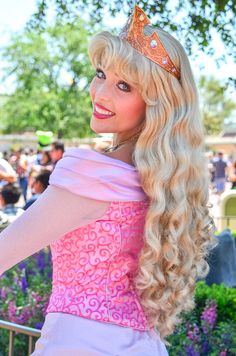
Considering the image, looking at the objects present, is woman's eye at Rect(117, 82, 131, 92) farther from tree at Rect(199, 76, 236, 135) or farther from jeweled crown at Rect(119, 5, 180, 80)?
tree at Rect(199, 76, 236, 135)

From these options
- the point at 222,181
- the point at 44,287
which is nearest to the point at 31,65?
the point at 222,181

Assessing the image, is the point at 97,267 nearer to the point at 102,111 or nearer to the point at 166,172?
the point at 166,172

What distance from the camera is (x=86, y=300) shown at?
1.61 metres

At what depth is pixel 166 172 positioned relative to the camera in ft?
5.40

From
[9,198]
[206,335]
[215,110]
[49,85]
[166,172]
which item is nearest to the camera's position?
[166,172]

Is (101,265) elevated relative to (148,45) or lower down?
lower down

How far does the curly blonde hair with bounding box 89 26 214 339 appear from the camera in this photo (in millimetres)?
1640

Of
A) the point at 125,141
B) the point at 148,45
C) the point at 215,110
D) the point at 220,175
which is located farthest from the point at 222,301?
the point at 215,110

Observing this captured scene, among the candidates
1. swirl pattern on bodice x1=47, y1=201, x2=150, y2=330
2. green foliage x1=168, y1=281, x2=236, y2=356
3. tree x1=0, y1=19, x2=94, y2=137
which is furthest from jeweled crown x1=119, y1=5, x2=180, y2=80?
tree x1=0, y1=19, x2=94, y2=137

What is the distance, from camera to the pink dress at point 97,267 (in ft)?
5.17

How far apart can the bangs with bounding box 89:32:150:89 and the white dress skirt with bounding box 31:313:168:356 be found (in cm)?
59

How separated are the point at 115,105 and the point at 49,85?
3307cm

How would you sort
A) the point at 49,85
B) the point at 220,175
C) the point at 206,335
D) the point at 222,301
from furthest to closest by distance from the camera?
the point at 49,85, the point at 220,175, the point at 222,301, the point at 206,335

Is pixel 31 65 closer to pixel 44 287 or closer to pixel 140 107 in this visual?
pixel 44 287
